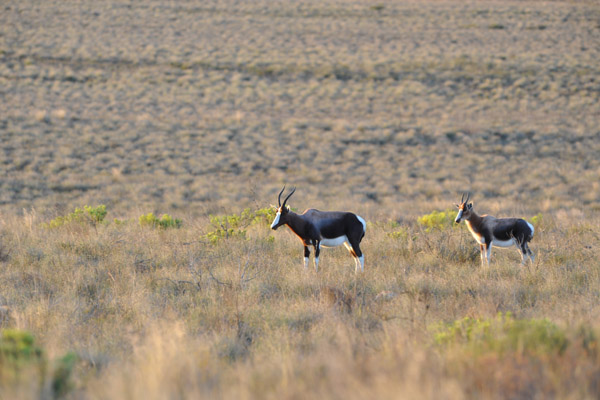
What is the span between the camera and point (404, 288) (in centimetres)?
746

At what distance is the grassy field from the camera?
420 cm

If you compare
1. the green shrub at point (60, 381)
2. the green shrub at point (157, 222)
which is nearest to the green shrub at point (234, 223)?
the green shrub at point (157, 222)

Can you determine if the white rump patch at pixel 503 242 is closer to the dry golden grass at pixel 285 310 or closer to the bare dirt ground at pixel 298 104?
the dry golden grass at pixel 285 310

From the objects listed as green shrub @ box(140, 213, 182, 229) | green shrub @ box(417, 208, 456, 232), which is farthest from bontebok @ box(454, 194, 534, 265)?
green shrub @ box(140, 213, 182, 229)

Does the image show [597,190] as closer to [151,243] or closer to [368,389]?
[151,243]

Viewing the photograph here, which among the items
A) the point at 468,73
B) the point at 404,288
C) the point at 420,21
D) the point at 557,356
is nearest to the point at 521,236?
the point at 404,288

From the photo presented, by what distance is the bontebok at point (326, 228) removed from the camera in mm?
8672

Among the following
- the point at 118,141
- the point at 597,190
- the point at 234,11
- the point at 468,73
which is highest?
the point at 234,11

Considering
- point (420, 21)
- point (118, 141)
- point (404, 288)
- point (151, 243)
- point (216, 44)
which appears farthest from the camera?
point (420, 21)

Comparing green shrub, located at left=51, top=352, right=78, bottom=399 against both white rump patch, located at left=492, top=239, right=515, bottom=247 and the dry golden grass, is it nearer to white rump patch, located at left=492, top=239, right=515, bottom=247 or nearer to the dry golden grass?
the dry golden grass

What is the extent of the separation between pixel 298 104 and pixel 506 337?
29.3 metres

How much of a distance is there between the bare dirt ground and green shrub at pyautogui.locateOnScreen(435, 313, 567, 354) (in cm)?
741

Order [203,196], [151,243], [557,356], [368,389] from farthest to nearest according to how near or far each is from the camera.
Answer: [203,196], [151,243], [557,356], [368,389]

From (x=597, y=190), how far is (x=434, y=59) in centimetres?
2111
